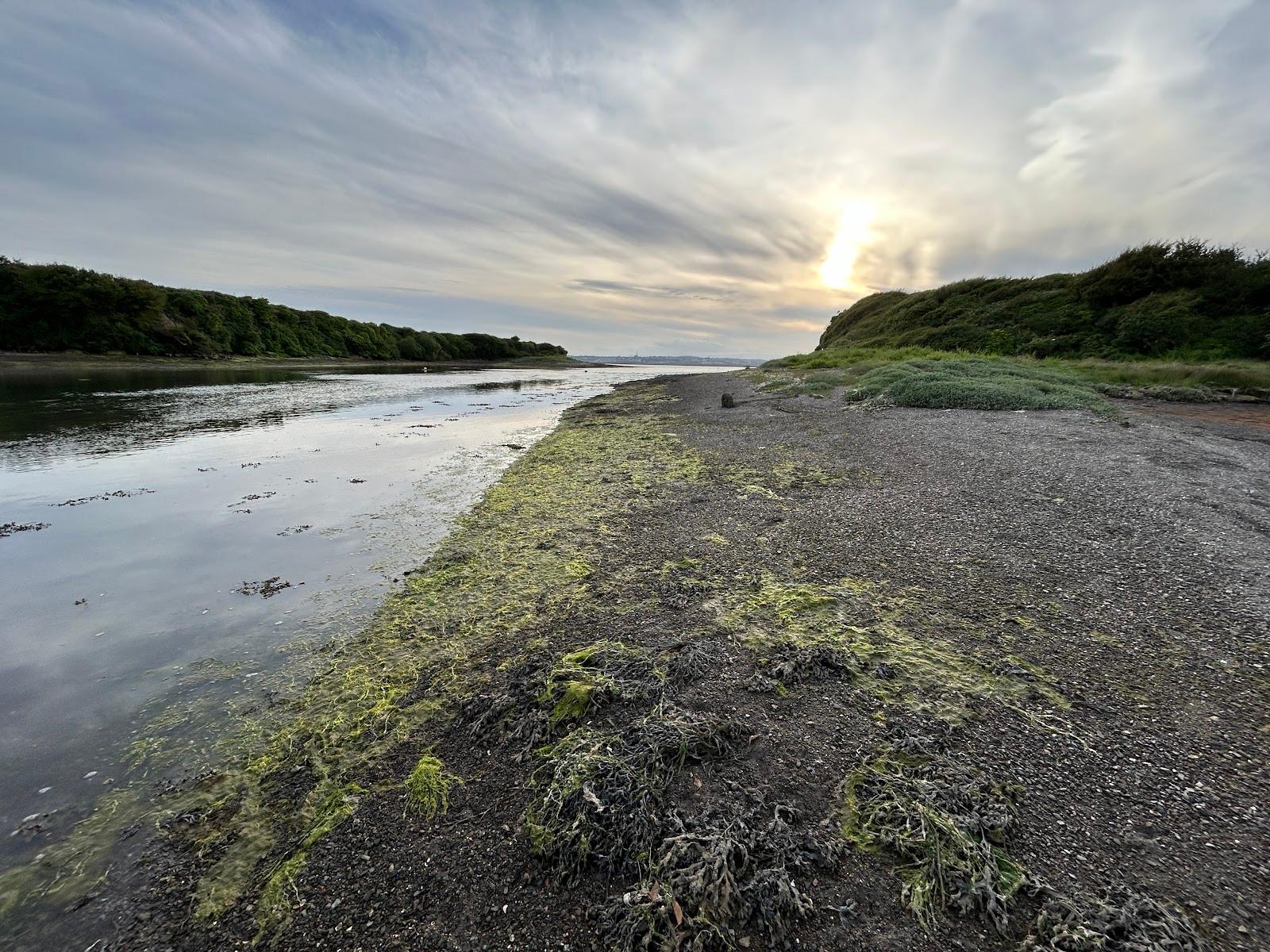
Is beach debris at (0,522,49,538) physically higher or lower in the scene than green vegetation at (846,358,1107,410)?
lower

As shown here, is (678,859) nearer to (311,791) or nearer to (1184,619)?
(311,791)

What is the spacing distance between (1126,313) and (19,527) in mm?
39945

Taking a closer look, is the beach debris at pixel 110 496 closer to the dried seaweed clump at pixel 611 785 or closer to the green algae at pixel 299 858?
the green algae at pixel 299 858

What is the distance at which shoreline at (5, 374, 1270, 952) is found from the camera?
85.8 inches

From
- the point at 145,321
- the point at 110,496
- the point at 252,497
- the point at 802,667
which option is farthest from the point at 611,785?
the point at 145,321

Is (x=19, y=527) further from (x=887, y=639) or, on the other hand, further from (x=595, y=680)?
(x=887, y=639)

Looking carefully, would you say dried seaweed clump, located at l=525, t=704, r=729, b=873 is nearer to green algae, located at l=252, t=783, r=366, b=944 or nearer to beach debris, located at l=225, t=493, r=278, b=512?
green algae, located at l=252, t=783, r=366, b=944

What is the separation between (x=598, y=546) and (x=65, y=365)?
63.6 meters

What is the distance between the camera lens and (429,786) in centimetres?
296

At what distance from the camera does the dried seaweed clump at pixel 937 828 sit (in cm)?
216

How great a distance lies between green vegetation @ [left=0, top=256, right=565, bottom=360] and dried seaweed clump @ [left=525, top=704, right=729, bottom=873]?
238ft

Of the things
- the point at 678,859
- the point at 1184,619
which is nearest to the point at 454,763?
the point at 678,859

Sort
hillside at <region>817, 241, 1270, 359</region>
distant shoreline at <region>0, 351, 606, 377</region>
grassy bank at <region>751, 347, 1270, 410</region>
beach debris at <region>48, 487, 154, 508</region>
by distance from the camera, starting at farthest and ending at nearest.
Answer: distant shoreline at <region>0, 351, 606, 377</region>, hillside at <region>817, 241, 1270, 359</region>, grassy bank at <region>751, 347, 1270, 410</region>, beach debris at <region>48, 487, 154, 508</region>

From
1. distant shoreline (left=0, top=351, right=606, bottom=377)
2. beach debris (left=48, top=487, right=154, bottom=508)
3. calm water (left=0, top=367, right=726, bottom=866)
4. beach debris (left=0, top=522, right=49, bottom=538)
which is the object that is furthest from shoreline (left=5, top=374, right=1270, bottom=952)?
distant shoreline (left=0, top=351, right=606, bottom=377)
